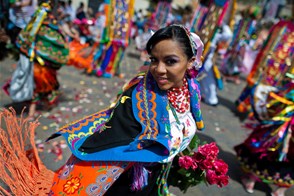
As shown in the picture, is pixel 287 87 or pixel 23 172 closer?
→ pixel 23 172

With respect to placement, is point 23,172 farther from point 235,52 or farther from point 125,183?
point 235,52

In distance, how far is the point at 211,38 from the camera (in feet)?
18.0

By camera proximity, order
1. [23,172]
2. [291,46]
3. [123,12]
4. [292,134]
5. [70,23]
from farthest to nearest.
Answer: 1. [70,23]
2. [123,12]
3. [291,46]
4. [292,134]
5. [23,172]

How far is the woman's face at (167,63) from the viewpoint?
1715 millimetres

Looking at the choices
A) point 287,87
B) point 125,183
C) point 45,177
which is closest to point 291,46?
point 287,87

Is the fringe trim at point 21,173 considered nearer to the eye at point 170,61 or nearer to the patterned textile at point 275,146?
the eye at point 170,61

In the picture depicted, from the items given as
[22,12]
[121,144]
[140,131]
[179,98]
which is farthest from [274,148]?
[22,12]

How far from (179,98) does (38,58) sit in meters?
2.47

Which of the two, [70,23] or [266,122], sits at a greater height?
[266,122]

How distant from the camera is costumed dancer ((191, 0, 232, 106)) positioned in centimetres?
526

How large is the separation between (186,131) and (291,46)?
12.9ft

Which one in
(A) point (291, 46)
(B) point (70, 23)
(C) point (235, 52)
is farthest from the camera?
(B) point (70, 23)

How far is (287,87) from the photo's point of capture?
11.5 feet

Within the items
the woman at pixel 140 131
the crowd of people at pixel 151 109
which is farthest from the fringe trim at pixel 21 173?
the woman at pixel 140 131
